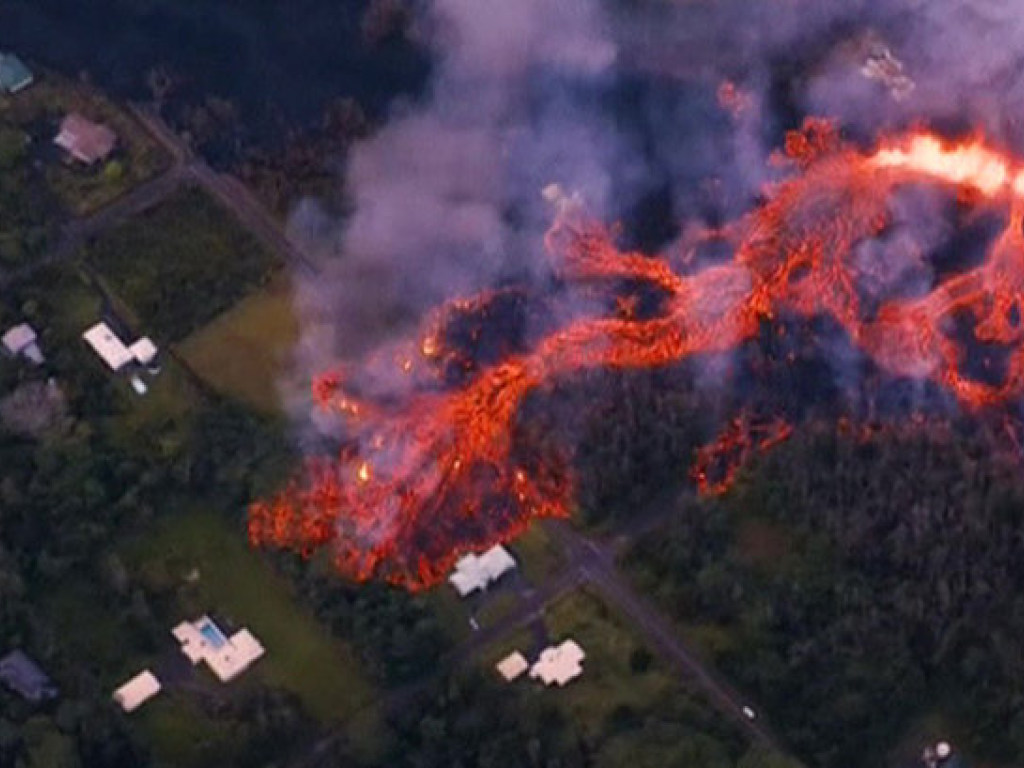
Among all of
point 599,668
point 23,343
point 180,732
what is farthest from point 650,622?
point 23,343

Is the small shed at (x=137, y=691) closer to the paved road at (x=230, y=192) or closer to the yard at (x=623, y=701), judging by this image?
the yard at (x=623, y=701)

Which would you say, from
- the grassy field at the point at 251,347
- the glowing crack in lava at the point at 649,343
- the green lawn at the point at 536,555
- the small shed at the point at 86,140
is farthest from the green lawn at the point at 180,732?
the small shed at the point at 86,140

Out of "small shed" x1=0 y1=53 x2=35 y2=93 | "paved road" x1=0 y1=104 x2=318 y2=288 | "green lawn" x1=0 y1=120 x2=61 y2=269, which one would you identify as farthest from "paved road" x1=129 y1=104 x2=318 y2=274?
"green lawn" x1=0 y1=120 x2=61 y2=269

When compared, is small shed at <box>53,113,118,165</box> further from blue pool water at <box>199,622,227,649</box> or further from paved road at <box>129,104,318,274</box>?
blue pool water at <box>199,622,227,649</box>

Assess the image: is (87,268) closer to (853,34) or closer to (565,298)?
(565,298)

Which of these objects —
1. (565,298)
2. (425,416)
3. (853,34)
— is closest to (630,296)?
(565,298)

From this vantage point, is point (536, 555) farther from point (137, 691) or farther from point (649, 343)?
point (137, 691)

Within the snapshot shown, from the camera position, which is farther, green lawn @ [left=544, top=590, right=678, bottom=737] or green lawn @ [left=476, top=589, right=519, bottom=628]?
green lawn @ [left=476, top=589, right=519, bottom=628]
